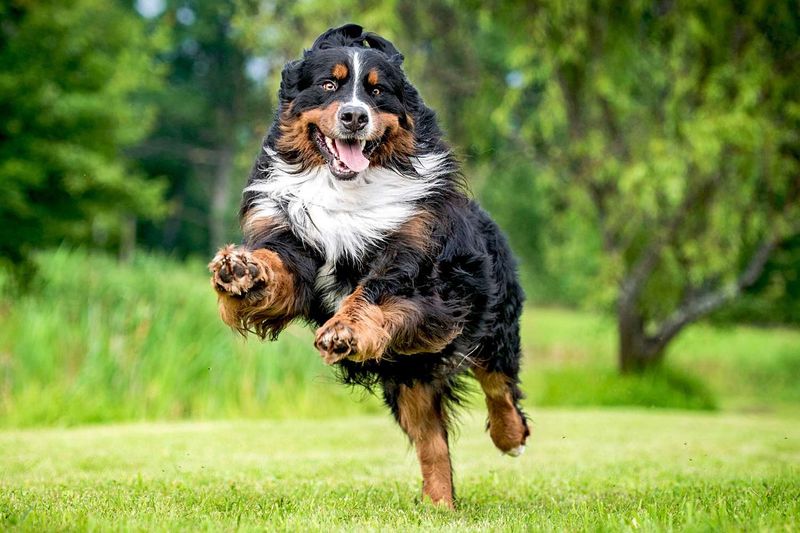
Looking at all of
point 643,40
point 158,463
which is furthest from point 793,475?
point 643,40

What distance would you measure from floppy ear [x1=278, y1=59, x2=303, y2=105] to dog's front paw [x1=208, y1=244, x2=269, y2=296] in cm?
105

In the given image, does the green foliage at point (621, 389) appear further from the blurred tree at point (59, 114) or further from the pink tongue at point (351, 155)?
the pink tongue at point (351, 155)

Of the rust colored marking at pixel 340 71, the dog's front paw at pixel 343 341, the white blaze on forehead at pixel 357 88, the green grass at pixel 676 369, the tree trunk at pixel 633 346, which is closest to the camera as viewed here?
the dog's front paw at pixel 343 341

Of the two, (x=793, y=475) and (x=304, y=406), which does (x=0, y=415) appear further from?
(x=793, y=475)

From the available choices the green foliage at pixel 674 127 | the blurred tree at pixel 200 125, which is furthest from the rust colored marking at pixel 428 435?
the blurred tree at pixel 200 125

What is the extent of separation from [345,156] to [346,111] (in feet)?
0.77

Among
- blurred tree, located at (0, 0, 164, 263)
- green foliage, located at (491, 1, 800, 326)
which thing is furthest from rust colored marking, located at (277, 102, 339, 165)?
blurred tree, located at (0, 0, 164, 263)

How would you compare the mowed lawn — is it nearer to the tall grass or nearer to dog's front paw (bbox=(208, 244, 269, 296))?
the tall grass

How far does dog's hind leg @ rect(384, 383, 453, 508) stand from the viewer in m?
4.97

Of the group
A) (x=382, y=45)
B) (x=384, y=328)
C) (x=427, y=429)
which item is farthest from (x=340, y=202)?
(x=427, y=429)

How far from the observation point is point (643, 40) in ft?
51.9

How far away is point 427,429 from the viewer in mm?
5078

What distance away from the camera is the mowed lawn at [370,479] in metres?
3.90

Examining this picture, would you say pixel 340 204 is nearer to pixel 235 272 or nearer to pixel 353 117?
pixel 353 117
